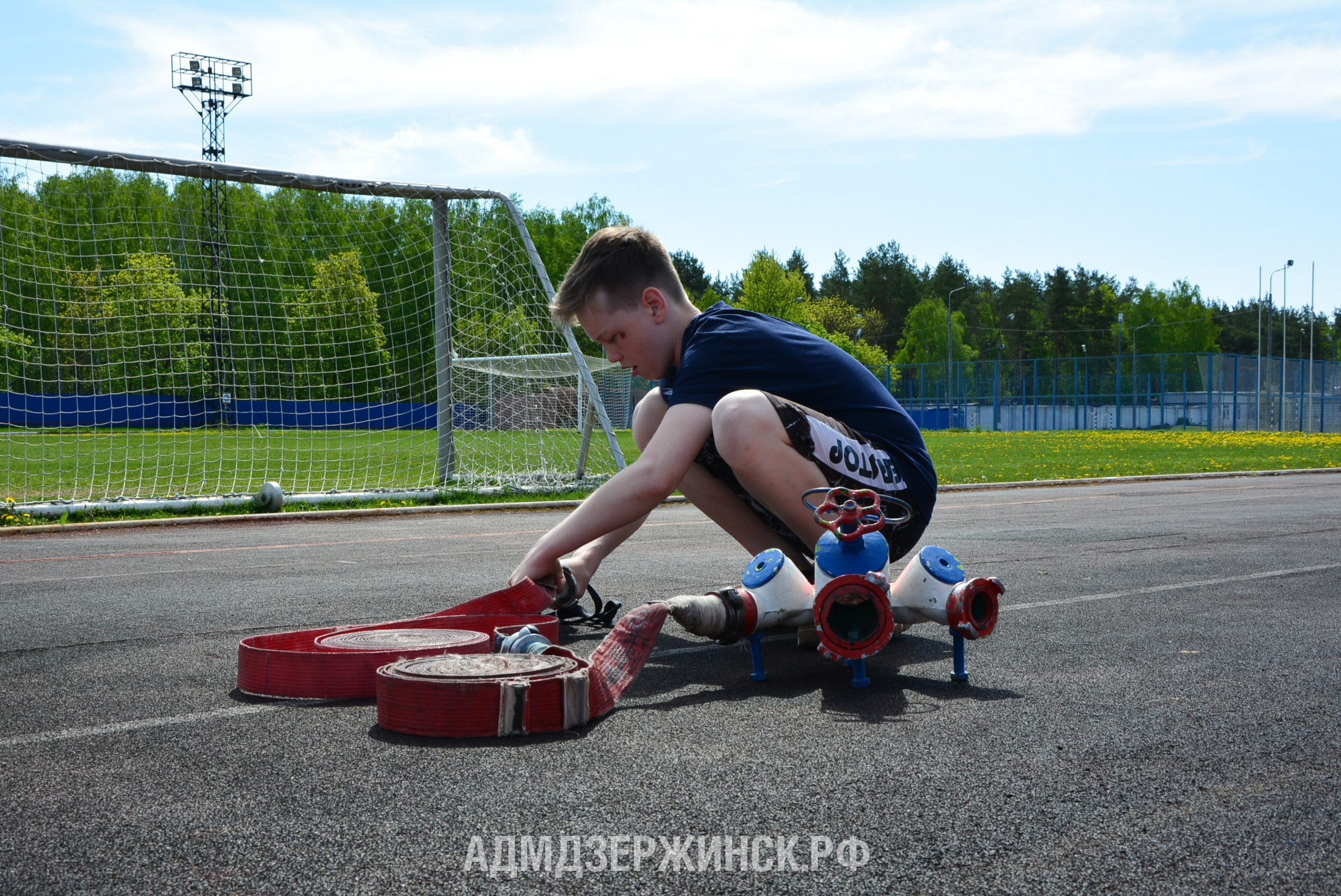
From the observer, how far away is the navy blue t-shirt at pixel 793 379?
135 inches

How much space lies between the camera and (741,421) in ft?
10.7

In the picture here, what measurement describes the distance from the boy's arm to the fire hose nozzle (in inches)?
33.5

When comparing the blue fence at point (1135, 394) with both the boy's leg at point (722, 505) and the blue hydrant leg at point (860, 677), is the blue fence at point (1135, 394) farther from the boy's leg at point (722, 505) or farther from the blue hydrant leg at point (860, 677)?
the blue hydrant leg at point (860, 677)

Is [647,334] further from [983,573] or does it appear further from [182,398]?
[182,398]

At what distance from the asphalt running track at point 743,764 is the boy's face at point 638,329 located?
0.95 metres

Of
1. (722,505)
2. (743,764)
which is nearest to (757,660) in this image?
(743,764)

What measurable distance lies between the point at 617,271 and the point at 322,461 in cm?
1231

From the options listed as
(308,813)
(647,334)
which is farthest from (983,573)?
(308,813)

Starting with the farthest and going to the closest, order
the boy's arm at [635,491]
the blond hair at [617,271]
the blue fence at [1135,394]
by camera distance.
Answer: the blue fence at [1135,394]
the blond hair at [617,271]
the boy's arm at [635,491]

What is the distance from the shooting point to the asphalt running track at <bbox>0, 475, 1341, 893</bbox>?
1.70 m

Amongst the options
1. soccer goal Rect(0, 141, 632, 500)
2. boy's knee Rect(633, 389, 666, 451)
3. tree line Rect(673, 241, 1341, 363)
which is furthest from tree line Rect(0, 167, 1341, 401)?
tree line Rect(673, 241, 1341, 363)

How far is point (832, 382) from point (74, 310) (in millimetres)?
10936

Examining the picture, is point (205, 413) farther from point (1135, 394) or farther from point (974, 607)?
point (1135, 394)

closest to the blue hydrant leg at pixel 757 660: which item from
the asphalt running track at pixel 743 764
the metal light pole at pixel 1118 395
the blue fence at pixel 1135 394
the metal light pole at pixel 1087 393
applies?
the asphalt running track at pixel 743 764
